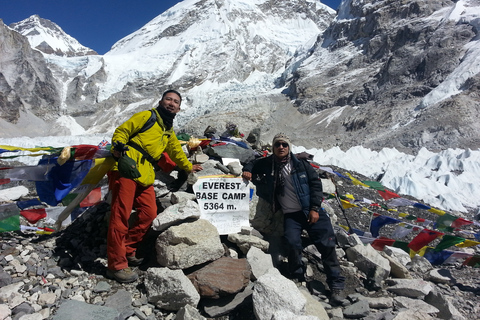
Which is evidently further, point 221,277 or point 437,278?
point 437,278

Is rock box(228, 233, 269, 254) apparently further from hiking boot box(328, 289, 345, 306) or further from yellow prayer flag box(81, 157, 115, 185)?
yellow prayer flag box(81, 157, 115, 185)

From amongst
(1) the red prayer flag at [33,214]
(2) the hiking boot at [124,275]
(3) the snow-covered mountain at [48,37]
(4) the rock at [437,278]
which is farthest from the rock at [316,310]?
(3) the snow-covered mountain at [48,37]

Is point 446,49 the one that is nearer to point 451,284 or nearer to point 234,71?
point 451,284

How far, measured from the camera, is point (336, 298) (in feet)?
9.84

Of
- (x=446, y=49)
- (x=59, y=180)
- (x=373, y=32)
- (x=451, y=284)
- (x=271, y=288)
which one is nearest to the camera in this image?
(x=271, y=288)

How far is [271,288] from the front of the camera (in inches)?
97.9

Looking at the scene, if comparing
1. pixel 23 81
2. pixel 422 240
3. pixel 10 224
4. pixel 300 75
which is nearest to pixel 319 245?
pixel 422 240

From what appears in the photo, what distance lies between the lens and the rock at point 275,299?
2.39 m

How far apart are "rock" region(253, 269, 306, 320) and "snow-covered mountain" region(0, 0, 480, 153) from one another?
26.0m

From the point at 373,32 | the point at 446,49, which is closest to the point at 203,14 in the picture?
the point at 373,32

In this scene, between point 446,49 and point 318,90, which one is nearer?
point 446,49

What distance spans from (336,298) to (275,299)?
3.05ft

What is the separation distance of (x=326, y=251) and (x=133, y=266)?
2114mm

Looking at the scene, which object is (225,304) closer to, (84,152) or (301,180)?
(301,180)
